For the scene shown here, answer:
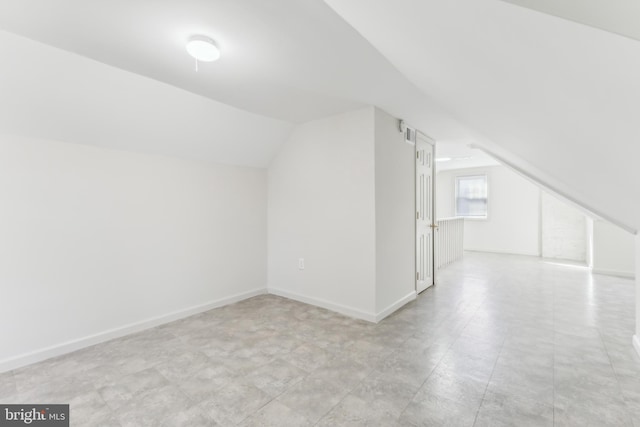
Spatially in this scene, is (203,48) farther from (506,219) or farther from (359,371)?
(506,219)

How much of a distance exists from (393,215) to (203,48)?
7.85ft

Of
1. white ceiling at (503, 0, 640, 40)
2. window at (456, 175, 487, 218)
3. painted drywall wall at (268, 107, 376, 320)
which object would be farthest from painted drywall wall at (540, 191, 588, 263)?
white ceiling at (503, 0, 640, 40)

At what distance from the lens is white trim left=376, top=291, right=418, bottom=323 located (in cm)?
290

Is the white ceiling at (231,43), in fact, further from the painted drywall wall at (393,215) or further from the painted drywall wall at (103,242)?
the painted drywall wall at (103,242)

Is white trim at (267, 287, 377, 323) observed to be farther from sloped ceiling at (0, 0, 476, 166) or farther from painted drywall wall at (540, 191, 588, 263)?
painted drywall wall at (540, 191, 588, 263)

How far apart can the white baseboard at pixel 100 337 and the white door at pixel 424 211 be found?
2595 mm

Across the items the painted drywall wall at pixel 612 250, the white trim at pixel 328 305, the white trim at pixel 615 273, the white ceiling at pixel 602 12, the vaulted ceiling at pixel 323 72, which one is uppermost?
the vaulted ceiling at pixel 323 72

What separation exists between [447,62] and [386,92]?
1.28m

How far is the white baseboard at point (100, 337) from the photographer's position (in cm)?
209

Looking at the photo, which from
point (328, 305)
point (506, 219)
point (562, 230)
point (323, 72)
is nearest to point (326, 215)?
point (328, 305)

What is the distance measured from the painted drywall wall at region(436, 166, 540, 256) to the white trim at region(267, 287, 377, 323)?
596cm

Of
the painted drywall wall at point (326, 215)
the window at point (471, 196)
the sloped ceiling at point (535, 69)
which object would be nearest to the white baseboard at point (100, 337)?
the painted drywall wall at point (326, 215)

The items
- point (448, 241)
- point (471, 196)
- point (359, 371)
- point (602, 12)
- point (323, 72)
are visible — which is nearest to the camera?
point (602, 12)

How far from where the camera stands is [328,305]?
10.6 ft
